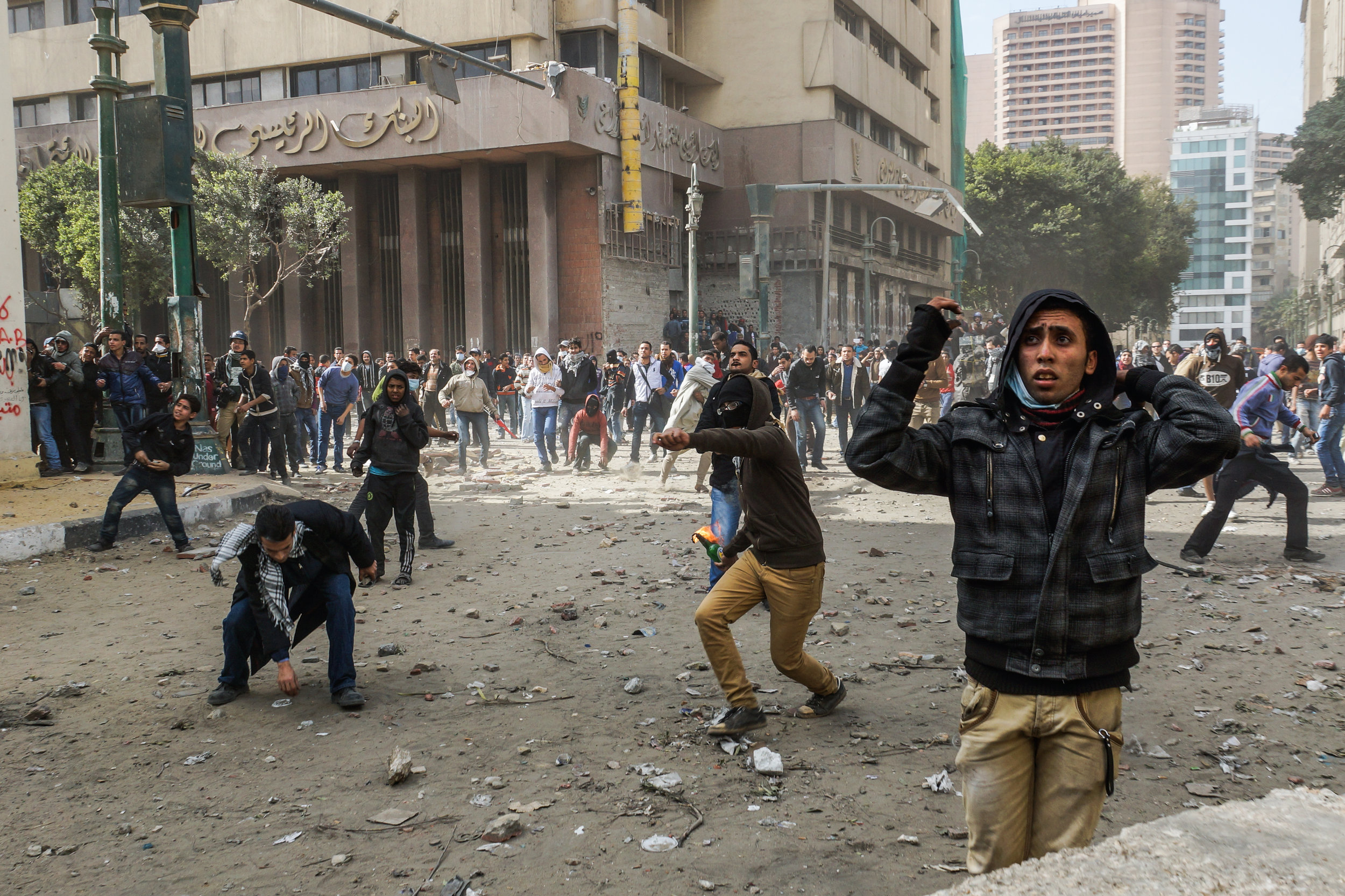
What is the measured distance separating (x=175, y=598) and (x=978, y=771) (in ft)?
23.0

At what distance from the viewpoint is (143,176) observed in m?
12.3

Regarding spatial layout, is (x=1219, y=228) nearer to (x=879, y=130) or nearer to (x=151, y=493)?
(x=879, y=130)

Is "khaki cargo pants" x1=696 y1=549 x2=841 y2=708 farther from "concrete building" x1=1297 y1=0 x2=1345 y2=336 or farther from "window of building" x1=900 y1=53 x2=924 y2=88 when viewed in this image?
"concrete building" x1=1297 y1=0 x2=1345 y2=336

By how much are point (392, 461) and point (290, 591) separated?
320 cm

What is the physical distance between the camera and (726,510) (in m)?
7.21

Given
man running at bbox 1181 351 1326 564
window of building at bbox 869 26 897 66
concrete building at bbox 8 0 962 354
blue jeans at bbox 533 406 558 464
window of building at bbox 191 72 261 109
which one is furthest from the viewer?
window of building at bbox 869 26 897 66

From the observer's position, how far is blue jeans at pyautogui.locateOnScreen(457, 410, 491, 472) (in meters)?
15.3

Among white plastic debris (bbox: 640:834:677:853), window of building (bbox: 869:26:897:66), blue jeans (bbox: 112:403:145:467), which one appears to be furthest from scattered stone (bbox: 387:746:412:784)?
window of building (bbox: 869:26:897:66)

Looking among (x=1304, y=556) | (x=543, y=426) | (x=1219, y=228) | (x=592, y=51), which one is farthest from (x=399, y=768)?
(x=1219, y=228)

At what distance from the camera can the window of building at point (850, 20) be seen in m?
40.3

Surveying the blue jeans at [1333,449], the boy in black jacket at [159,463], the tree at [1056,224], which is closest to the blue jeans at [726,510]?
the boy in black jacket at [159,463]

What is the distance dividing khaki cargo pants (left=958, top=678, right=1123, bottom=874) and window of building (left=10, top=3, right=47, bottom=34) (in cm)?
4424

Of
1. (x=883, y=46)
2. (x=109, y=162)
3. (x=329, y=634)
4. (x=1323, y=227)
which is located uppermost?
(x=883, y=46)

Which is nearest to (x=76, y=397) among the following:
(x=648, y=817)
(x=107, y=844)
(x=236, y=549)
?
(x=236, y=549)
